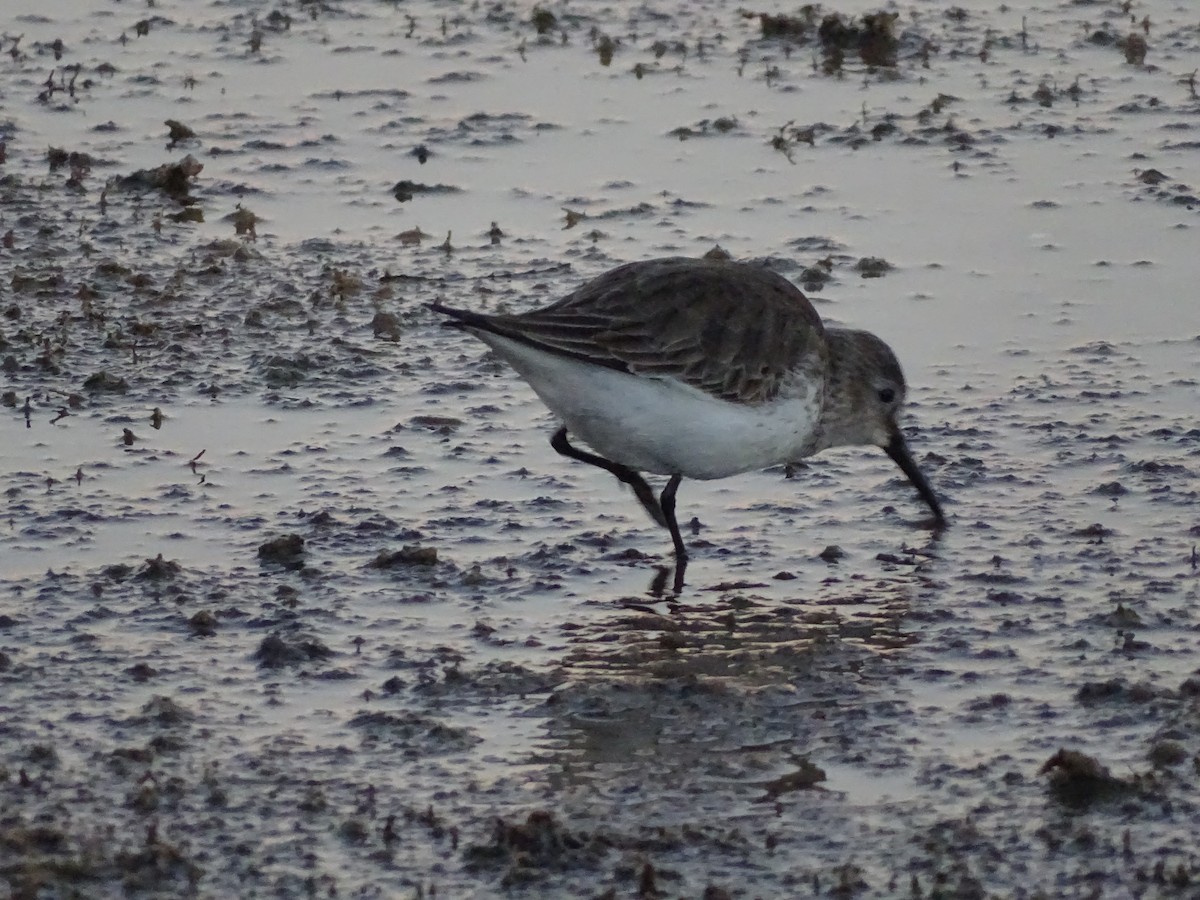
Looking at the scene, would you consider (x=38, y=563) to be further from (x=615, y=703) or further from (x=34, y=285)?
(x=34, y=285)

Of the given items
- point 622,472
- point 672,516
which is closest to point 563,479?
point 622,472

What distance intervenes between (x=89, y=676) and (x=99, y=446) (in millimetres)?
1986

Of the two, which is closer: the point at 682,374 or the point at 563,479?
the point at 682,374

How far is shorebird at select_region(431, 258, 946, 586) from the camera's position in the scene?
7000 millimetres

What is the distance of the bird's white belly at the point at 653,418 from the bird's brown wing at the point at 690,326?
0.17 feet

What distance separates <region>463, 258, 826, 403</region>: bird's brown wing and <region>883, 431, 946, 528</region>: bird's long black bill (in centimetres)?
47

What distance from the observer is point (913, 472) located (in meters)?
7.71

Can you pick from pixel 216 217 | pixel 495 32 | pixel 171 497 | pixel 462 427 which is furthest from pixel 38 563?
pixel 495 32

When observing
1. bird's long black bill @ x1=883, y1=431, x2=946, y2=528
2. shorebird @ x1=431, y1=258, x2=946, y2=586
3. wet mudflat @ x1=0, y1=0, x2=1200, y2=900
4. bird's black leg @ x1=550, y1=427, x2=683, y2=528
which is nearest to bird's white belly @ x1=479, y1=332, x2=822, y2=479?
shorebird @ x1=431, y1=258, x2=946, y2=586

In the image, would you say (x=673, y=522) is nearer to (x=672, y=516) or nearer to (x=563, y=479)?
(x=672, y=516)

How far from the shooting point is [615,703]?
6.06m

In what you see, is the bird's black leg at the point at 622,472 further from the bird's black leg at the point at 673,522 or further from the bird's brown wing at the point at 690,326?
the bird's brown wing at the point at 690,326

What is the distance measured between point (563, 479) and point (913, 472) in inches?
52.1

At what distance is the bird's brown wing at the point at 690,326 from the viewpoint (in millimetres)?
7004
